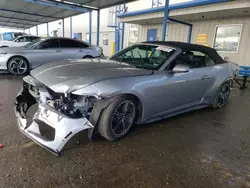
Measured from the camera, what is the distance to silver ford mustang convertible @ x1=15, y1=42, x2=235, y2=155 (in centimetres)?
227

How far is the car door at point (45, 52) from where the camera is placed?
23.2ft

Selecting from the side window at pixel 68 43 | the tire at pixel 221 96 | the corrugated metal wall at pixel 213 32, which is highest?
the corrugated metal wall at pixel 213 32

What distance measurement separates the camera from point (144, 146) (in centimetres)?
265

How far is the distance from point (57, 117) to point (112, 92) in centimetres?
69

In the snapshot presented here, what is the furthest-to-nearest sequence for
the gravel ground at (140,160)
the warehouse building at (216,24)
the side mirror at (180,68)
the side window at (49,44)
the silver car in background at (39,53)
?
the warehouse building at (216,24), the side window at (49,44), the silver car in background at (39,53), the side mirror at (180,68), the gravel ground at (140,160)

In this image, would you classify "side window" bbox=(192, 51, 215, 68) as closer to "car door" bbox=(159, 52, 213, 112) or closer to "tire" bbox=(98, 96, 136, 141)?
"car door" bbox=(159, 52, 213, 112)

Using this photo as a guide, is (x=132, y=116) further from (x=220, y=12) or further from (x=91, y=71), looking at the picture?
(x=220, y=12)

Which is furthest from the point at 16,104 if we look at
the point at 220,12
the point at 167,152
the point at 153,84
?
the point at 220,12

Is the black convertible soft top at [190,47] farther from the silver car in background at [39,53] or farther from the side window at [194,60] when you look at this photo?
the silver car in background at [39,53]

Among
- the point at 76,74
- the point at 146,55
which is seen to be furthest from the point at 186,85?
the point at 76,74

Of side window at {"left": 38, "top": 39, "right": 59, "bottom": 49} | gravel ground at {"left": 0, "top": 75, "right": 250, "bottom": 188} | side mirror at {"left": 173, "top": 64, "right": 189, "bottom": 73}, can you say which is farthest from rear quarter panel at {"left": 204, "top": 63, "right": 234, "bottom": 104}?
side window at {"left": 38, "top": 39, "right": 59, "bottom": 49}

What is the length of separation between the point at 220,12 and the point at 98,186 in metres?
9.25

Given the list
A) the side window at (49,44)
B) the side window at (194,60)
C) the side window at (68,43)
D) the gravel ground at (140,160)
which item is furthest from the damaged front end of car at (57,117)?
the side window at (68,43)

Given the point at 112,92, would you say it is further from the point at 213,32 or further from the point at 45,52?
the point at 213,32
